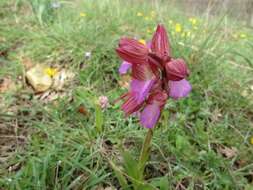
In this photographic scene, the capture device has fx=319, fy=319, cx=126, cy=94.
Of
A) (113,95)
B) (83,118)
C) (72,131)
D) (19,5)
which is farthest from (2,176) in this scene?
(19,5)

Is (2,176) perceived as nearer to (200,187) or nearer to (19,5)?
(200,187)

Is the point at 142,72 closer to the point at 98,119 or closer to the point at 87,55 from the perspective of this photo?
the point at 98,119

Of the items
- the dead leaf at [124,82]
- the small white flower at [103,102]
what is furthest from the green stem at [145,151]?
the dead leaf at [124,82]

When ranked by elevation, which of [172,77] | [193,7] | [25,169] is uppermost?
[172,77]

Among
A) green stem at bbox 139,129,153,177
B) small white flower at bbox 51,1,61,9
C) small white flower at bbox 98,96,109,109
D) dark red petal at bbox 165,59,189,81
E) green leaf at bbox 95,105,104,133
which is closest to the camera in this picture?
dark red petal at bbox 165,59,189,81

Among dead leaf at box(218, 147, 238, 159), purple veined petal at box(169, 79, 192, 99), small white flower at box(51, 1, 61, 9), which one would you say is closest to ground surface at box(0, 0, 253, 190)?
dead leaf at box(218, 147, 238, 159)

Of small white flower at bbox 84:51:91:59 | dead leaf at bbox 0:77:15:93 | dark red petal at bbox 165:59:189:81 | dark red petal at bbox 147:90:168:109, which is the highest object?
dark red petal at bbox 165:59:189:81

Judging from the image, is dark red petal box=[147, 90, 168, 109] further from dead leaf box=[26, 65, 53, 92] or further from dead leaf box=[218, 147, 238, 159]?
dead leaf box=[26, 65, 53, 92]

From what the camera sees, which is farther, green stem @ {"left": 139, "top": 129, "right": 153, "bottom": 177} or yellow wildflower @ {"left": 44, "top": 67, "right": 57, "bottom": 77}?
yellow wildflower @ {"left": 44, "top": 67, "right": 57, "bottom": 77}

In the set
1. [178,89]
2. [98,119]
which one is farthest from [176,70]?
[98,119]
